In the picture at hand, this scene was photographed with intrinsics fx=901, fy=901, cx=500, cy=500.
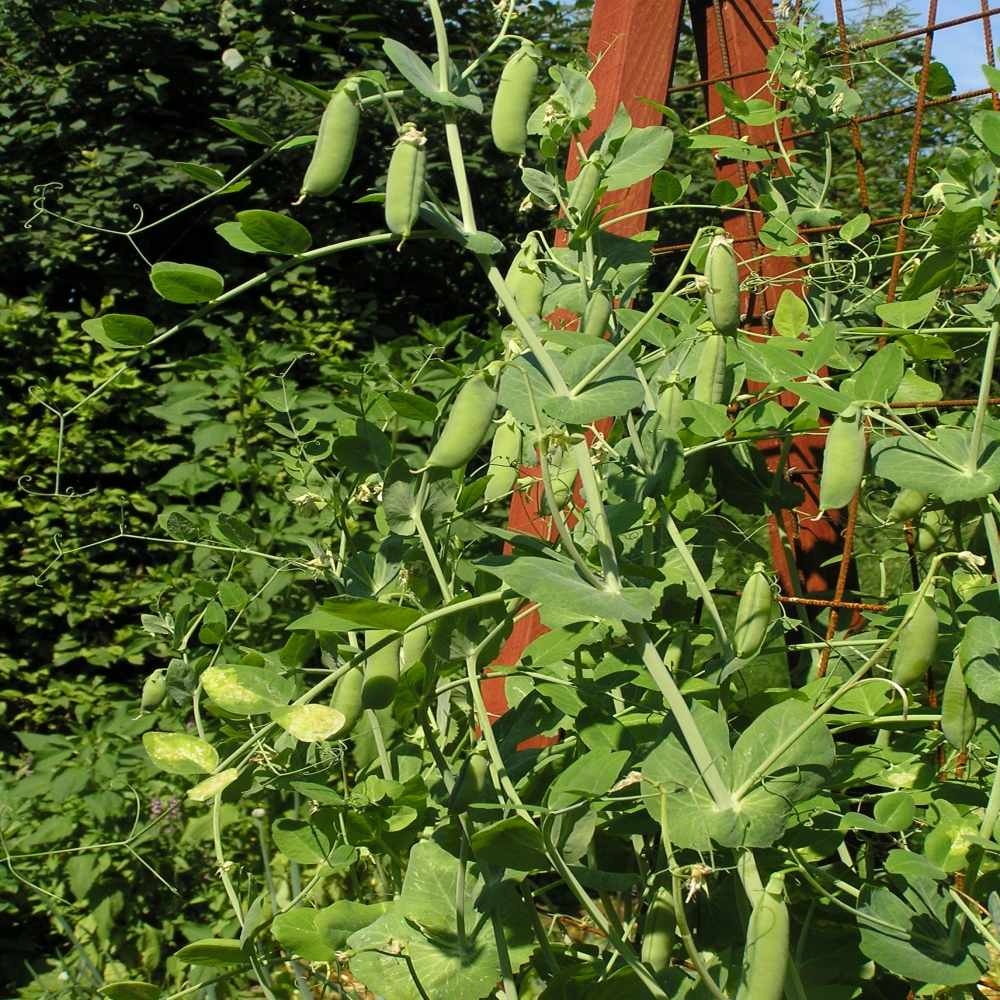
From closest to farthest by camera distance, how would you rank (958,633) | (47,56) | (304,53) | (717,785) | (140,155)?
(717,785) → (958,633) → (140,155) → (47,56) → (304,53)

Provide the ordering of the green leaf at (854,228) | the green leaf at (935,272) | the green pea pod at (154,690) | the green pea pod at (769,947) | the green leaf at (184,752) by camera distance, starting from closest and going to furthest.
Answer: the green pea pod at (769,947), the green leaf at (184,752), the green leaf at (935,272), the green pea pod at (154,690), the green leaf at (854,228)

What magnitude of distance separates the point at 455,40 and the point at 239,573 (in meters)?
2.28

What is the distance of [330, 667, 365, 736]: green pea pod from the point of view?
2.05 ft

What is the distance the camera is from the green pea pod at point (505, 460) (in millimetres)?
816

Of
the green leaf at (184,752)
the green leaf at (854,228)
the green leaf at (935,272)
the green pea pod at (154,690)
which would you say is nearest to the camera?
the green leaf at (184,752)

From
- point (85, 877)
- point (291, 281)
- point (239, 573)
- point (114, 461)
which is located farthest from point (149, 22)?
point (85, 877)

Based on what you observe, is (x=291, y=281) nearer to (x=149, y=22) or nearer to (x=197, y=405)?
(x=197, y=405)

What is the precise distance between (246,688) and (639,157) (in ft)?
1.83

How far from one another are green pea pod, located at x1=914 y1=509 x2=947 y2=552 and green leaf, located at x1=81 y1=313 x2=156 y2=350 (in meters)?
0.77

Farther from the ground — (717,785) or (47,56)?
(47,56)

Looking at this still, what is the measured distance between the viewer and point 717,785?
61 centimetres

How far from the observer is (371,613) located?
1.80 ft

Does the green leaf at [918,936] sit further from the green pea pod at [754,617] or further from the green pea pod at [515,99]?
the green pea pod at [515,99]

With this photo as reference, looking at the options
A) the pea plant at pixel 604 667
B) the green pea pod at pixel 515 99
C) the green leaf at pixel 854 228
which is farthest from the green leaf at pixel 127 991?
the green leaf at pixel 854 228
